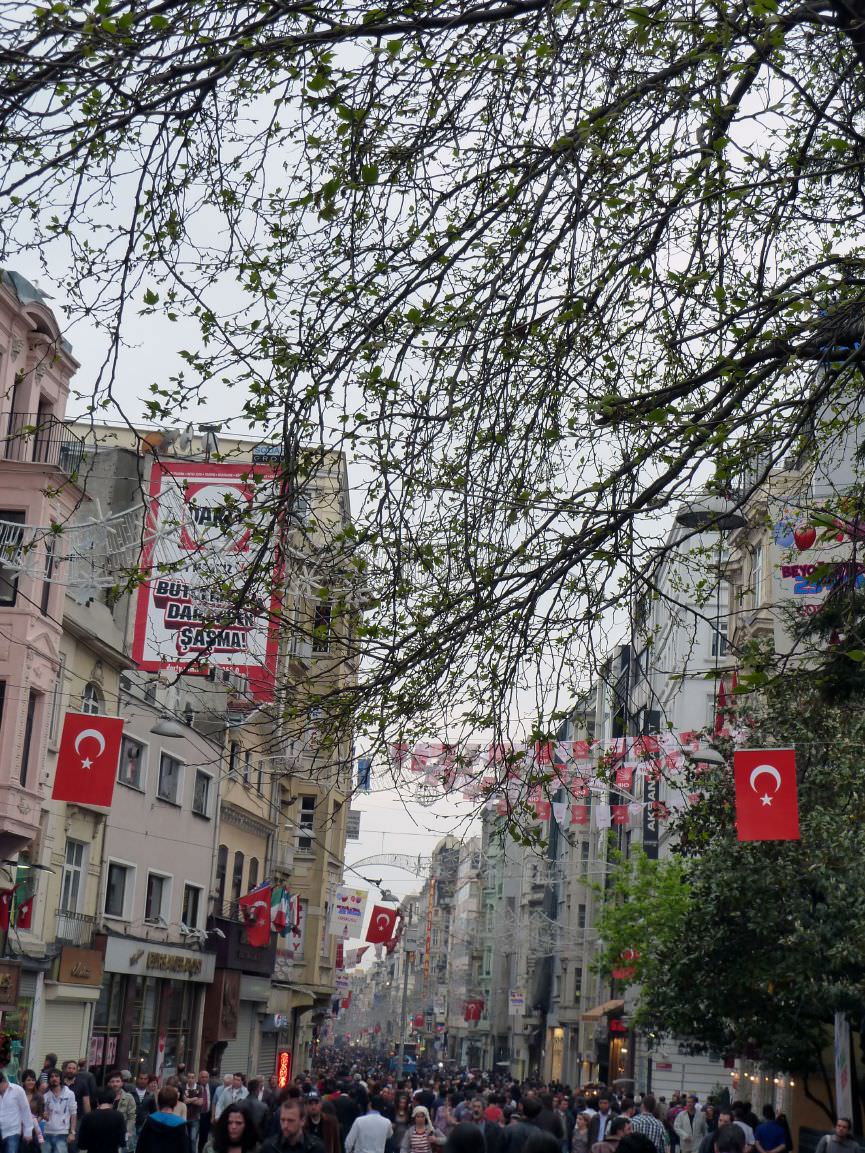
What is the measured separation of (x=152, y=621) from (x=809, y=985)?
12.1 m

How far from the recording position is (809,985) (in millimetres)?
24516

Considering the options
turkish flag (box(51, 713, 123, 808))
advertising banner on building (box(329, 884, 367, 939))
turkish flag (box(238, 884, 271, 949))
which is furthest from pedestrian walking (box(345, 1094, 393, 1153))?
advertising banner on building (box(329, 884, 367, 939))

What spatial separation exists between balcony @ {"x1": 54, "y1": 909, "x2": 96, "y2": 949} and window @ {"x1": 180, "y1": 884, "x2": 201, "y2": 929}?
722 centimetres

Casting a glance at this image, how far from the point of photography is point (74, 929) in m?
29.4

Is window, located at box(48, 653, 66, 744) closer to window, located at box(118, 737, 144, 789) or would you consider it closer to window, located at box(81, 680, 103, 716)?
window, located at box(81, 680, 103, 716)

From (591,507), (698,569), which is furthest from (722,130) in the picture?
(698,569)

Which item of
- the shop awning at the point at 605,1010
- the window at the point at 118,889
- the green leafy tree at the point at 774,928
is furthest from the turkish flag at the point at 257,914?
the shop awning at the point at 605,1010

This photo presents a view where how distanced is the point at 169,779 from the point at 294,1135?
84.5 ft

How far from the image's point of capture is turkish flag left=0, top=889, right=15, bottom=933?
25172 millimetres

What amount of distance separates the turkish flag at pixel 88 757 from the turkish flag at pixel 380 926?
90.0 feet

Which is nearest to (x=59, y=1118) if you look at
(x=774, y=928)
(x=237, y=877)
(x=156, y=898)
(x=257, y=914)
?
(x=774, y=928)

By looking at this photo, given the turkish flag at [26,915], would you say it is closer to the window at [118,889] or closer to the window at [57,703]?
the window at [57,703]

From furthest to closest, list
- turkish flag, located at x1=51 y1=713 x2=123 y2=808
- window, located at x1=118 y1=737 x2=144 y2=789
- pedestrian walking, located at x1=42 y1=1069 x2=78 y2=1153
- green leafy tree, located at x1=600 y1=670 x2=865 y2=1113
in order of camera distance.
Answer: window, located at x1=118 y1=737 x2=144 y2=789 < green leafy tree, located at x1=600 y1=670 x2=865 y2=1113 < turkish flag, located at x1=51 y1=713 x2=123 y2=808 < pedestrian walking, located at x1=42 y1=1069 x2=78 y2=1153

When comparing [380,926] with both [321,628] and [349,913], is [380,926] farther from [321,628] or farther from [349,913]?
[321,628]
